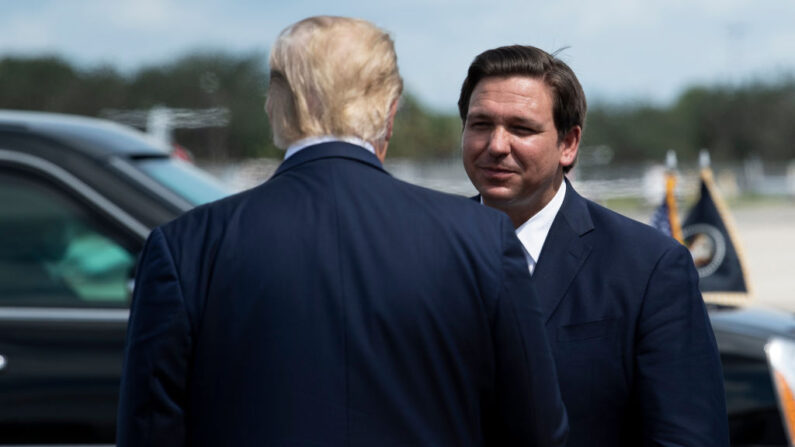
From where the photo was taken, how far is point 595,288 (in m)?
1.98

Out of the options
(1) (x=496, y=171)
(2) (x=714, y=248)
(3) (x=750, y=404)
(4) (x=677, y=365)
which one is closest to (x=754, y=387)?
(3) (x=750, y=404)

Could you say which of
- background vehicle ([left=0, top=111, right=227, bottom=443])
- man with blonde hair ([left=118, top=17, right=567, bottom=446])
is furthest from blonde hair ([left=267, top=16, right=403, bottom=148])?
background vehicle ([left=0, top=111, right=227, bottom=443])

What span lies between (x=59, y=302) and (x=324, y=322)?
1.87 metres

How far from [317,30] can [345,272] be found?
405mm

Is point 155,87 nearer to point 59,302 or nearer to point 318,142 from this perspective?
point 59,302

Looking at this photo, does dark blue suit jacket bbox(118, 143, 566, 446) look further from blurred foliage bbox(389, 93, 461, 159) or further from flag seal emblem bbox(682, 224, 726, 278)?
blurred foliage bbox(389, 93, 461, 159)

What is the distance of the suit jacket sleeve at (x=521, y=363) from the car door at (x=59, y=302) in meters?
1.68

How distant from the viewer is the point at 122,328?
296 centimetres

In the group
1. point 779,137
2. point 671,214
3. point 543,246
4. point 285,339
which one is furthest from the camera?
point 779,137

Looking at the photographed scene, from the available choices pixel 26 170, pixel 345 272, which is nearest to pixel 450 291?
pixel 345 272

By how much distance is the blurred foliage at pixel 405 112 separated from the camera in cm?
3002

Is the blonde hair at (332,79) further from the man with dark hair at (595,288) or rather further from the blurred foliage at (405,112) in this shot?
the blurred foliage at (405,112)

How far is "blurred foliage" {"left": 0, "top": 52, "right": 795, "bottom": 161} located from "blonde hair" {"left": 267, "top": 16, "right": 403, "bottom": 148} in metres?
17.6

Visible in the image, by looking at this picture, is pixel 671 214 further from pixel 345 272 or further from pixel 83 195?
pixel 345 272
